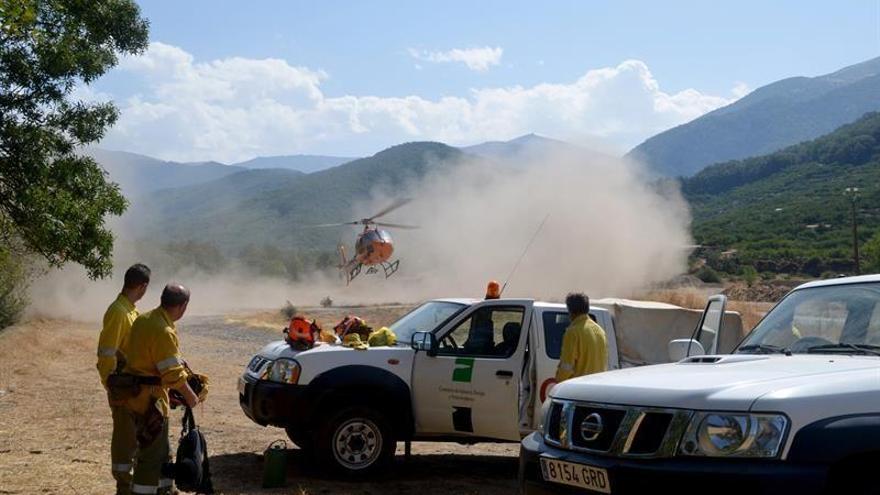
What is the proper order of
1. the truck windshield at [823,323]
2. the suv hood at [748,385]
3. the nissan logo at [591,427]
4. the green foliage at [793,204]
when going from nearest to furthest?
the suv hood at [748,385], the nissan logo at [591,427], the truck windshield at [823,323], the green foliage at [793,204]

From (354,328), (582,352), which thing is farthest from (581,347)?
(354,328)

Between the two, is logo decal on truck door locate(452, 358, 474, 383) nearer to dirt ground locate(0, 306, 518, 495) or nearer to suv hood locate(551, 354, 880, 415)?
dirt ground locate(0, 306, 518, 495)

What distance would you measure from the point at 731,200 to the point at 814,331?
117071 mm

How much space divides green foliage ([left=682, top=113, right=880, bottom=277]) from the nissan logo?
60730 mm

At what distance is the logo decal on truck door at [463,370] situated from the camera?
30.4 feet

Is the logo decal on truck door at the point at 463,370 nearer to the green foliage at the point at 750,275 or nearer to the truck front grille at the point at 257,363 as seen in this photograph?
the truck front grille at the point at 257,363

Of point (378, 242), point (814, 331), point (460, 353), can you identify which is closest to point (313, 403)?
point (460, 353)

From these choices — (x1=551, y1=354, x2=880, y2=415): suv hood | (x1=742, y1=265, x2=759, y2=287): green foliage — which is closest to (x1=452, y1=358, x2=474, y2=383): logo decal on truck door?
(x1=551, y1=354, x2=880, y2=415): suv hood

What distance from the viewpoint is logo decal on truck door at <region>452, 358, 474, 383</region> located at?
9266 millimetres

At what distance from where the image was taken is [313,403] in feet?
29.7

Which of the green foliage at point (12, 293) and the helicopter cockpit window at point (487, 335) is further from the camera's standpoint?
the green foliage at point (12, 293)

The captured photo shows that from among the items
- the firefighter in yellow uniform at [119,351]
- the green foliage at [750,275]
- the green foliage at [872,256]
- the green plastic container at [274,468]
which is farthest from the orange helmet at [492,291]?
the green foliage at [750,275]

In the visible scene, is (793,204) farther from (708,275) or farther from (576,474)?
(576,474)

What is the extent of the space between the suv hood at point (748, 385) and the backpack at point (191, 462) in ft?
8.55
